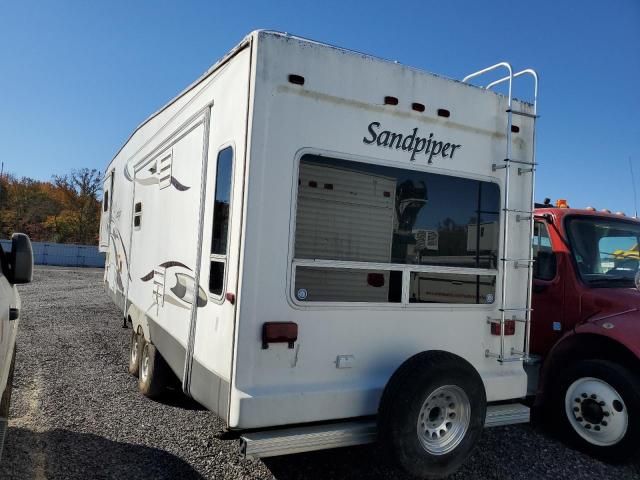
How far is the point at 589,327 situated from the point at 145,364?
4.15 metres

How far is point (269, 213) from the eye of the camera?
3098 mm

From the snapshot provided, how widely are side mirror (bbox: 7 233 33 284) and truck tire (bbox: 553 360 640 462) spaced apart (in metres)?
4.33

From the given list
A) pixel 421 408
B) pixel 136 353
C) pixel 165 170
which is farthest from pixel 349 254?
pixel 136 353

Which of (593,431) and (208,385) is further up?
(208,385)

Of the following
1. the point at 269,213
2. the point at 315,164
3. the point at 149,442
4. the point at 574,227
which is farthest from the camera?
the point at 574,227

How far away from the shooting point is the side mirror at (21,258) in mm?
3322

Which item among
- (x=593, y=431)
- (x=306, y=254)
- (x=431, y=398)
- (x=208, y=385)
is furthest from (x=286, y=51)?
(x=593, y=431)

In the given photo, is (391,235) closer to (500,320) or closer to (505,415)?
(500,320)

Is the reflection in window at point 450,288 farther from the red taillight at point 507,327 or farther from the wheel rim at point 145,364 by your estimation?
the wheel rim at point 145,364

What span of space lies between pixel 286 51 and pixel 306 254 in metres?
1.25

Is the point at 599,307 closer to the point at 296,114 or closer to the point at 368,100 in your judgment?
the point at 368,100

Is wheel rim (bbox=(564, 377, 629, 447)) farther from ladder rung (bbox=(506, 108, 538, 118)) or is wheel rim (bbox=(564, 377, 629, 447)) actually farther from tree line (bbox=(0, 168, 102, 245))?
tree line (bbox=(0, 168, 102, 245))

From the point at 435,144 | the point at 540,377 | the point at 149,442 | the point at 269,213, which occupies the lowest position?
the point at 149,442

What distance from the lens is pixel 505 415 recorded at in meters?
3.76
